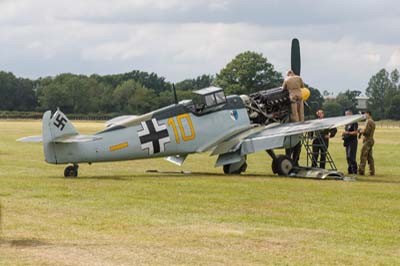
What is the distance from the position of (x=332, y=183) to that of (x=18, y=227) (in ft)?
27.4

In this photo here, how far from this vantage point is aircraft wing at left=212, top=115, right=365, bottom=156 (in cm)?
1944

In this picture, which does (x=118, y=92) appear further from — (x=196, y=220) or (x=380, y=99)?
(x=196, y=220)

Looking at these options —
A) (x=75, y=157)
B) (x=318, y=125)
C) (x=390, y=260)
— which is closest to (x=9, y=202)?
(x=75, y=157)

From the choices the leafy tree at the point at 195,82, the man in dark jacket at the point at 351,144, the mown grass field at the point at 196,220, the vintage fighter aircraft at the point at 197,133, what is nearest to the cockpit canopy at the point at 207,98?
the vintage fighter aircraft at the point at 197,133

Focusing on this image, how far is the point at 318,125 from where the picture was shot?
19.5 meters

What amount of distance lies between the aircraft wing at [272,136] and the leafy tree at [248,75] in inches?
1155

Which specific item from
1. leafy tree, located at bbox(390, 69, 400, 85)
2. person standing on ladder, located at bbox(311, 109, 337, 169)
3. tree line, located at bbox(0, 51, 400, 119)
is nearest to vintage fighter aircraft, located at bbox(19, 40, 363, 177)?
person standing on ladder, located at bbox(311, 109, 337, 169)

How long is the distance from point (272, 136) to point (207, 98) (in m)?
1.88

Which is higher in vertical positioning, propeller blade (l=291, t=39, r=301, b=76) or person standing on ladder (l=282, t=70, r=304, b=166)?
propeller blade (l=291, t=39, r=301, b=76)

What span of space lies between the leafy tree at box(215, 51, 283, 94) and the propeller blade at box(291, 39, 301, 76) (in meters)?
25.4

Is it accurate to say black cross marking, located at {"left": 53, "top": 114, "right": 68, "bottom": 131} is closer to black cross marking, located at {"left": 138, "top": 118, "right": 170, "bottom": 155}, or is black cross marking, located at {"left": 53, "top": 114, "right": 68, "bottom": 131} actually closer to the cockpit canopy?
black cross marking, located at {"left": 138, "top": 118, "right": 170, "bottom": 155}

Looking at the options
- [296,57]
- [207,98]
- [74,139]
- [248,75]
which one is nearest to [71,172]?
[74,139]

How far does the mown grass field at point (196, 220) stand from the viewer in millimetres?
9344

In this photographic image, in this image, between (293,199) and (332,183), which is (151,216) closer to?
(293,199)
